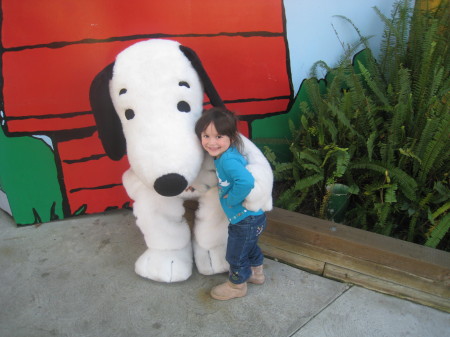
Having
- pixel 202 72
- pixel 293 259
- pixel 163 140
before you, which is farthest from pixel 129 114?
pixel 293 259

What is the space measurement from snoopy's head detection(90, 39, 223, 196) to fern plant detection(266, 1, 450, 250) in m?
1.03

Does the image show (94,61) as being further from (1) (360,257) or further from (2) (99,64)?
(1) (360,257)

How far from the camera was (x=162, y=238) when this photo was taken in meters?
2.35

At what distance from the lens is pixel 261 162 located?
Result: 2000mm

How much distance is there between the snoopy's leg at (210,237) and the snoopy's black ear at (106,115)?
0.62 meters

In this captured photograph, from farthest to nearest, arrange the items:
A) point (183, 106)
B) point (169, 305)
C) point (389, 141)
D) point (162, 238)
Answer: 1. point (389, 141)
2. point (162, 238)
3. point (169, 305)
4. point (183, 106)

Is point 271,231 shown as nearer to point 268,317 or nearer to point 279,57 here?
point 268,317

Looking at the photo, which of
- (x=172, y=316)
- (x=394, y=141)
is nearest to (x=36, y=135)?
(x=172, y=316)

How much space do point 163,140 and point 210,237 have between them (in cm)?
84

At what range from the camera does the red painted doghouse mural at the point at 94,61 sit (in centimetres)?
250

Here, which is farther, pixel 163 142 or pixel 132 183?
pixel 132 183

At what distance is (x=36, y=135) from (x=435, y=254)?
2.83 metres

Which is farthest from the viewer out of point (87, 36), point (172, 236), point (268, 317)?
point (87, 36)

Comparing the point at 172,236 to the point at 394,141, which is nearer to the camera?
the point at 172,236
